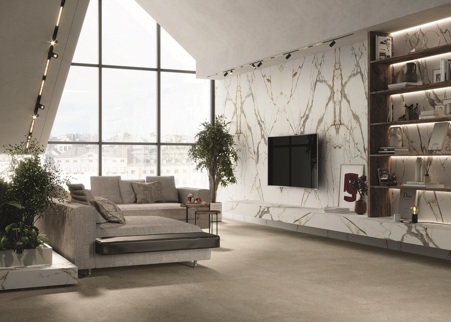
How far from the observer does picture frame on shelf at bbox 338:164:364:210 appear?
8.33 m

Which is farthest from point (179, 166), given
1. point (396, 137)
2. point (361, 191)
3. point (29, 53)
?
point (29, 53)

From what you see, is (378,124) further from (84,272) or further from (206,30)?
(206,30)

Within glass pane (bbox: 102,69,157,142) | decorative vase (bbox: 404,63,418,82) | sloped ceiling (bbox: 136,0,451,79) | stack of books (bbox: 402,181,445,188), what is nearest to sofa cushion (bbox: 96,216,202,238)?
stack of books (bbox: 402,181,445,188)

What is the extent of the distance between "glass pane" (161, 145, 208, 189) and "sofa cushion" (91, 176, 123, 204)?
2469mm

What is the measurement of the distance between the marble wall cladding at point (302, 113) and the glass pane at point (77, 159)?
108 inches

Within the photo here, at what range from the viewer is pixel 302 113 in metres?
9.64

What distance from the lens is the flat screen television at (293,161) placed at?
9141 mm

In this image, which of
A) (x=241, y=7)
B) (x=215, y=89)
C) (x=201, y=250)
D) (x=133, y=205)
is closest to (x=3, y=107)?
(x=133, y=205)

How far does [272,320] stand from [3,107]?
5074 mm

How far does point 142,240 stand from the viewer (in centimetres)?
598

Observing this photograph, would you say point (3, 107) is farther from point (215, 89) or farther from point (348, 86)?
point (215, 89)

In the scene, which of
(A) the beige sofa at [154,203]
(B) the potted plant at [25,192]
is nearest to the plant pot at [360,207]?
(A) the beige sofa at [154,203]

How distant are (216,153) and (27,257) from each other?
6.02m

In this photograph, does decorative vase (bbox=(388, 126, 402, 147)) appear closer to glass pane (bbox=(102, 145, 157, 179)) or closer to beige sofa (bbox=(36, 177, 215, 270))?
beige sofa (bbox=(36, 177, 215, 270))
